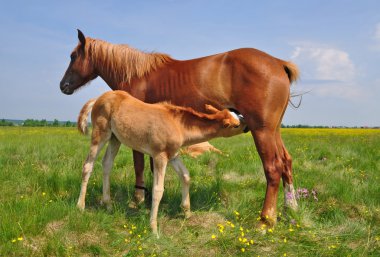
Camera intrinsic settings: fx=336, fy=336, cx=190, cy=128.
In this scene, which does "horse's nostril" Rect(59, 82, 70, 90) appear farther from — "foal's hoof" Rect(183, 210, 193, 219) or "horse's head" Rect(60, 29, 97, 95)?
"foal's hoof" Rect(183, 210, 193, 219)

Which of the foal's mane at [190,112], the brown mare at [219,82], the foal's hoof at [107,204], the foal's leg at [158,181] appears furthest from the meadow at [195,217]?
the foal's mane at [190,112]

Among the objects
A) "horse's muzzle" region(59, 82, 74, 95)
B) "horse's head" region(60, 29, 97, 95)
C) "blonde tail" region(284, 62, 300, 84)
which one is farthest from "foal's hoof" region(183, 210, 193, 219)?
"horse's muzzle" region(59, 82, 74, 95)

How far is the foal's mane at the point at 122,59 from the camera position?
5.72m

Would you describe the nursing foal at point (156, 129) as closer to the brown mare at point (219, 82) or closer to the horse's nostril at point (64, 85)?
the brown mare at point (219, 82)

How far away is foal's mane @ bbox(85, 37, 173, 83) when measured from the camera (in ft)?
18.8

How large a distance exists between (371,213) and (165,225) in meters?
3.10

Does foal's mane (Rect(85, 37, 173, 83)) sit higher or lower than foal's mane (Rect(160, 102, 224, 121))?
higher

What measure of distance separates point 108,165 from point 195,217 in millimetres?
1625

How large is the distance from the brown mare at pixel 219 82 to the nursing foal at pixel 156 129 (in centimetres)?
43

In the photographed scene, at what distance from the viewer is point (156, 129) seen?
4.66 m

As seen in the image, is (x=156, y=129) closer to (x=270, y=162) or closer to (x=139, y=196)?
(x=139, y=196)

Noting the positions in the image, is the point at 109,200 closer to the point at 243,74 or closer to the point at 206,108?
the point at 206,108

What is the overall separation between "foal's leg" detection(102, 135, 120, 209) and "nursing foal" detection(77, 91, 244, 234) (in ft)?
0.05

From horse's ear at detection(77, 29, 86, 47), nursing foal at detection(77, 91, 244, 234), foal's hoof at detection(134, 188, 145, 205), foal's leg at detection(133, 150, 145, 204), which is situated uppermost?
horse's ear at detection(77, 29, 86, 47)
